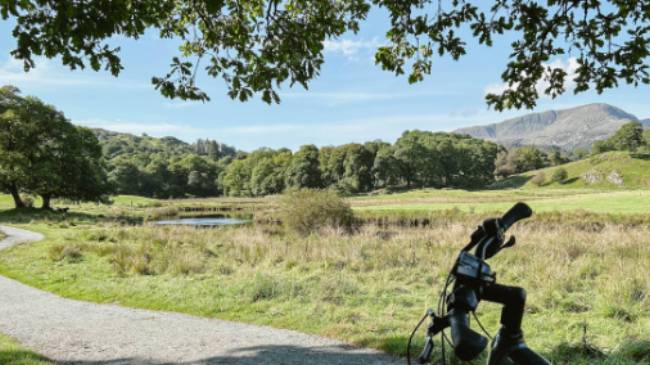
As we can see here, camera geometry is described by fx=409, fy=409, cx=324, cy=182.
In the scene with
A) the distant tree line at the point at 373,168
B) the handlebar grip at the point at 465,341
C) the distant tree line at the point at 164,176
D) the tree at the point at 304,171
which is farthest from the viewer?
the distant tree line at the point at 164,176

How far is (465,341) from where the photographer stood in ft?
4.82

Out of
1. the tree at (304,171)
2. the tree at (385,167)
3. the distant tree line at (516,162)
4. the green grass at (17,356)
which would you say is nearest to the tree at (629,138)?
the distant tree line at (516,162)

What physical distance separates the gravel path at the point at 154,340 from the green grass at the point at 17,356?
0.29m

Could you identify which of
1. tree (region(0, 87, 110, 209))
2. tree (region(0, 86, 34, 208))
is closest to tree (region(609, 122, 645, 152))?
tree (region(0, 87, 110, 209))

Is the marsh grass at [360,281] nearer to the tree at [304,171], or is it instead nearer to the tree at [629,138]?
the tree at [304,171]

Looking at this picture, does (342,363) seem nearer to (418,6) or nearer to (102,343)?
(102,343)

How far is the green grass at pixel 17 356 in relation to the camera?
612cm

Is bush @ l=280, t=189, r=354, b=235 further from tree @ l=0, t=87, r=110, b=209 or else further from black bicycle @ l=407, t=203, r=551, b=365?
tree @ l=0, t=87, r=110, b=209

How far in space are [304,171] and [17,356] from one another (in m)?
98.1

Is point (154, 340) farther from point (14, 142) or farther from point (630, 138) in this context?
point (630, 138)

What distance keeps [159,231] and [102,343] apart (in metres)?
19.0

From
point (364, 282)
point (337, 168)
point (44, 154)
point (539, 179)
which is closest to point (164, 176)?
point (337, 168)

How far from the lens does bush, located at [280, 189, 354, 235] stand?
26547 mm

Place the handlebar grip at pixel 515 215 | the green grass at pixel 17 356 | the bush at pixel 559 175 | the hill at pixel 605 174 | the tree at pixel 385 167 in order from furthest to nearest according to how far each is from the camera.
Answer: the bush at pixel 559 175 < the tree at pixel 385 167 < the hill at pixel 605 174 < the green grass at pixel 17 356 < the handlebar grip at pixel 515 215
